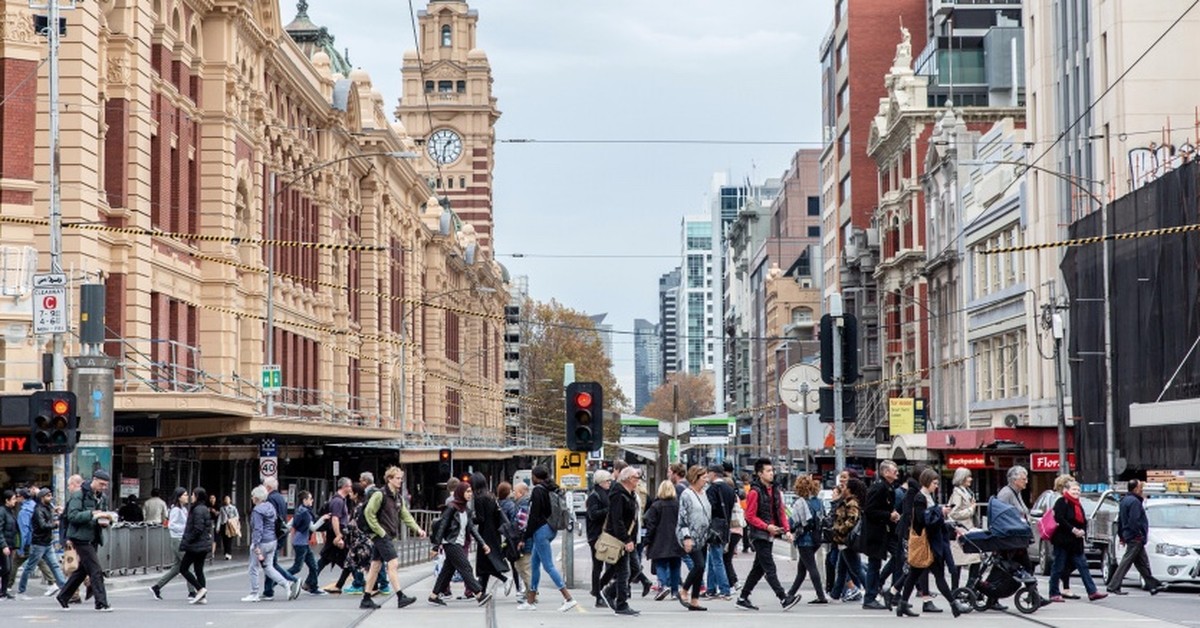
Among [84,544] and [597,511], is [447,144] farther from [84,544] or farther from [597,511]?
[597,511]

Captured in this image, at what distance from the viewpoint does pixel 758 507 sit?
22.7 meters

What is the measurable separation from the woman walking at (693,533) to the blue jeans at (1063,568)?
4245 millimetres

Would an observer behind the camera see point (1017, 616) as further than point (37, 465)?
No

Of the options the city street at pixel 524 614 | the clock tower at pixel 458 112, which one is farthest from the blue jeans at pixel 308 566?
the clock tower at pixel 458 112

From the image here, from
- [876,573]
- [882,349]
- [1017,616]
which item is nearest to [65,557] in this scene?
[876,573]

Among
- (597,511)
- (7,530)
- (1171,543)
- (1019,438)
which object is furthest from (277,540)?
(1019,438)

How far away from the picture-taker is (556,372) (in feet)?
480

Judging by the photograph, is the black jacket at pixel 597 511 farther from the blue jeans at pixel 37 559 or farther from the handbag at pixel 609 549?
the blue jeans at pixel 37 559

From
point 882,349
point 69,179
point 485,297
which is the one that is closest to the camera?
point 69,179

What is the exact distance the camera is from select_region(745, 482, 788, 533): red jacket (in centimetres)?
2228

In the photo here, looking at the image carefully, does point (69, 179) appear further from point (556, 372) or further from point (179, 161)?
point (556, 372)

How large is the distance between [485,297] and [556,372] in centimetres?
2666

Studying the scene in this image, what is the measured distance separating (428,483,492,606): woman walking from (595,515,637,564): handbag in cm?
205

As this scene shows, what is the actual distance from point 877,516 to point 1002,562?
1.44m
